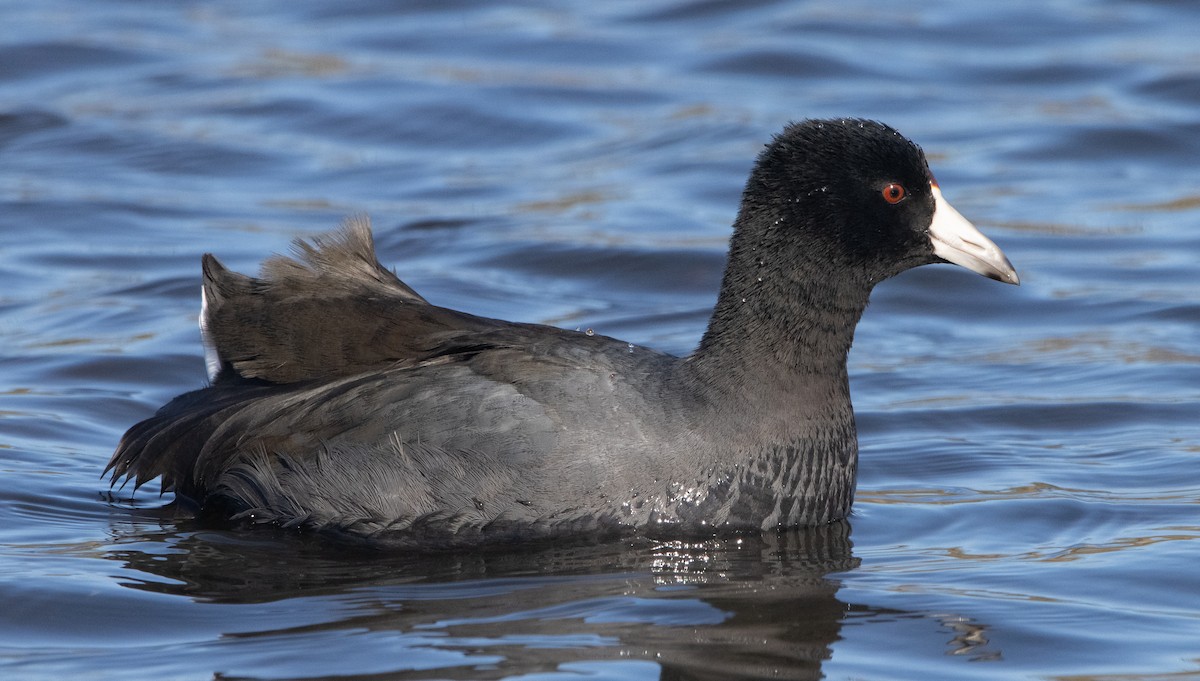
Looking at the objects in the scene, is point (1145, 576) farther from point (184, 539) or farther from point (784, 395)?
point (184, 539)

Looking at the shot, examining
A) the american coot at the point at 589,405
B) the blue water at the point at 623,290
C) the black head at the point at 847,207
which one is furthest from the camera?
the black head at the point at 847,207

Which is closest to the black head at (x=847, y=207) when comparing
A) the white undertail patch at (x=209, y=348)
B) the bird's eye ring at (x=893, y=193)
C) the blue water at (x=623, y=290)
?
the bird's eye ring at (x=893, y=193)

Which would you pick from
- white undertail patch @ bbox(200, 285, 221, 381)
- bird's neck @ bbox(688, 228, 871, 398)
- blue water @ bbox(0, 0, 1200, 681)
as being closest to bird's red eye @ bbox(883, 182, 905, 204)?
bird's neck @ bbox(688, 228, 871, 398)

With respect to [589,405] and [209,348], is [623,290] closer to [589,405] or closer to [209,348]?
[209,348]

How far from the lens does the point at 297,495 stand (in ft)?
18.0

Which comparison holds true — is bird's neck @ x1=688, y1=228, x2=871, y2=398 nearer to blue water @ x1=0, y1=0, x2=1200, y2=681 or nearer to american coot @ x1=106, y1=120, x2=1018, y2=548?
american coot @ x1=106, y1=120, x2=1018, y2=548

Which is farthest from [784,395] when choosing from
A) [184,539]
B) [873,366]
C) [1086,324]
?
[1086,324]

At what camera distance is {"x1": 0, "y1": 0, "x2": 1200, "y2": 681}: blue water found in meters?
4.72

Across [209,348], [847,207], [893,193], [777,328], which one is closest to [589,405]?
[777,328]

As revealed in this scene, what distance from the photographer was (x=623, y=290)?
8.91m

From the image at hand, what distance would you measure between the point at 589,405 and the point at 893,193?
3.77 feet

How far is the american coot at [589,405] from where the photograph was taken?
5266 millimetres

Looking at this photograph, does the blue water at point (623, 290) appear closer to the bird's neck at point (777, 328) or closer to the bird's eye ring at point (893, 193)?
the bird's neck at point (777, 328)

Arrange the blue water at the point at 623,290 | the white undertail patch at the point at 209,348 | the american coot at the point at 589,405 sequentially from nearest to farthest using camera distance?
the blue water at the point at 623,290
the american coot at the point at 589,405
the white undertail patch at the point at 209,348
